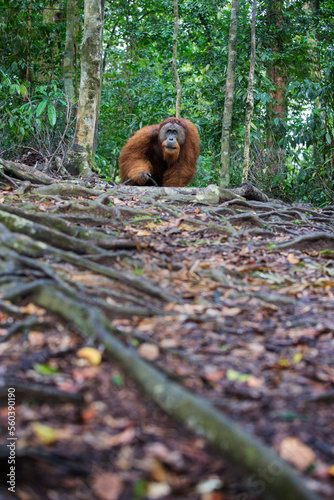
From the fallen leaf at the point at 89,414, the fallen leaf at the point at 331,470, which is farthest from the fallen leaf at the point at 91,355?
the fallen leaf at the point at 331,470

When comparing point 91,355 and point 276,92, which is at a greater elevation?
point 276,92

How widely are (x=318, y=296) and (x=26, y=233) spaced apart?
2305 mm

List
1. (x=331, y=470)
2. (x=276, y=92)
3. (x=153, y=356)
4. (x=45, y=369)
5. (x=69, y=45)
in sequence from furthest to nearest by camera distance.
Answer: (x=276, y=92)
(x=69, y=45)
(x=153, y=356)
(x=45, y=369)
(x=331, y=470)

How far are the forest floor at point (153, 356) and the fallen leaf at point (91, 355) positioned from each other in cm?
1

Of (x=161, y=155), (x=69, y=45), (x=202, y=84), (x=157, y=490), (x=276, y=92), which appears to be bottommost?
(x=157, y=490)

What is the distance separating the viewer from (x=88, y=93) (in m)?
6.93

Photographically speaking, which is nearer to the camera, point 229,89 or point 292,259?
point 292,259

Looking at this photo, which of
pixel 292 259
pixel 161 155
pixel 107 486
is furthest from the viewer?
pixel 161 155

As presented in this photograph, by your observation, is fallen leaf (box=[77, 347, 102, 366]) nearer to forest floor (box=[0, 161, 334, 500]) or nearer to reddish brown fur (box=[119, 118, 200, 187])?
forest floor (box=[0, 161, 334, 500])

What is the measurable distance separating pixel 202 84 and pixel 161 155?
10.7 ft

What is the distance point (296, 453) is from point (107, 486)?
0.71 metres

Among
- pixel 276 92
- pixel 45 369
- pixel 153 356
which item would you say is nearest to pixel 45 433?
pixel 45 369

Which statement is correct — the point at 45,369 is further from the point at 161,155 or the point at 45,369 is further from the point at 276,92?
the point at 276,92

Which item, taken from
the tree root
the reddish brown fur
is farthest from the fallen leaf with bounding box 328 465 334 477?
the reddish brown fur
